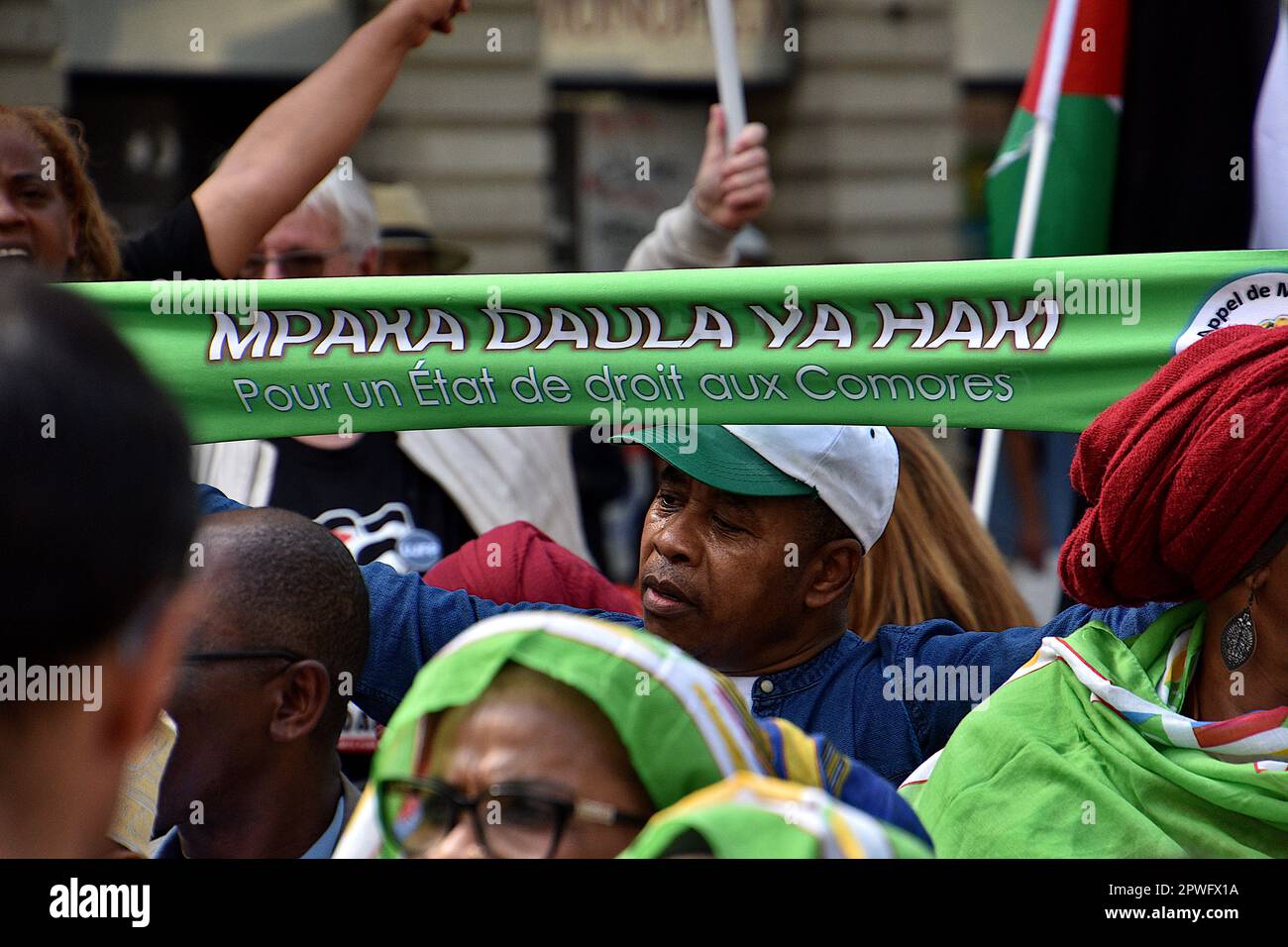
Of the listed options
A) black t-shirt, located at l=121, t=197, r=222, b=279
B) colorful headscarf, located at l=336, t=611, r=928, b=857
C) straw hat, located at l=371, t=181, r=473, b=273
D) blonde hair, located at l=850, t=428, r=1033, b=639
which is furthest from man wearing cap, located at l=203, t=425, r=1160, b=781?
straw hat, located at l=371, t=181, r=473, b=273

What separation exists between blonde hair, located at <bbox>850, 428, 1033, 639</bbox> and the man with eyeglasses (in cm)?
105

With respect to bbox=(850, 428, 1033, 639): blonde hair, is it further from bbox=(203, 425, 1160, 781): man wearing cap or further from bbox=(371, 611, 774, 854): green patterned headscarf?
bbox=(371, 611, 774, 854): green patterned headscarf

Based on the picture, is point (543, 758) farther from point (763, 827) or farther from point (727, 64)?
point (727, 64)

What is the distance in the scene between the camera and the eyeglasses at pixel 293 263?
3.92m

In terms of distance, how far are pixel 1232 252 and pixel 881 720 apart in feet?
2.76

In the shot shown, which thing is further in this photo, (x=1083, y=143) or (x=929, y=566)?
(x=1083, y=143)

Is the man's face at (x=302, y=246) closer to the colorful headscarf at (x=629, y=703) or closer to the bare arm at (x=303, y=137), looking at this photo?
the bare arm at (x=303, y=137)

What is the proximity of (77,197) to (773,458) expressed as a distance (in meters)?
1.64

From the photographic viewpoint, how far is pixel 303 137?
3.13 m

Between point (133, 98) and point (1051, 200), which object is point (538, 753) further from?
point (133, 98)

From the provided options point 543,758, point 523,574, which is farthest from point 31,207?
point 543,758

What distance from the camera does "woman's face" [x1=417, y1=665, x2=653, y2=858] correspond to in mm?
1378
